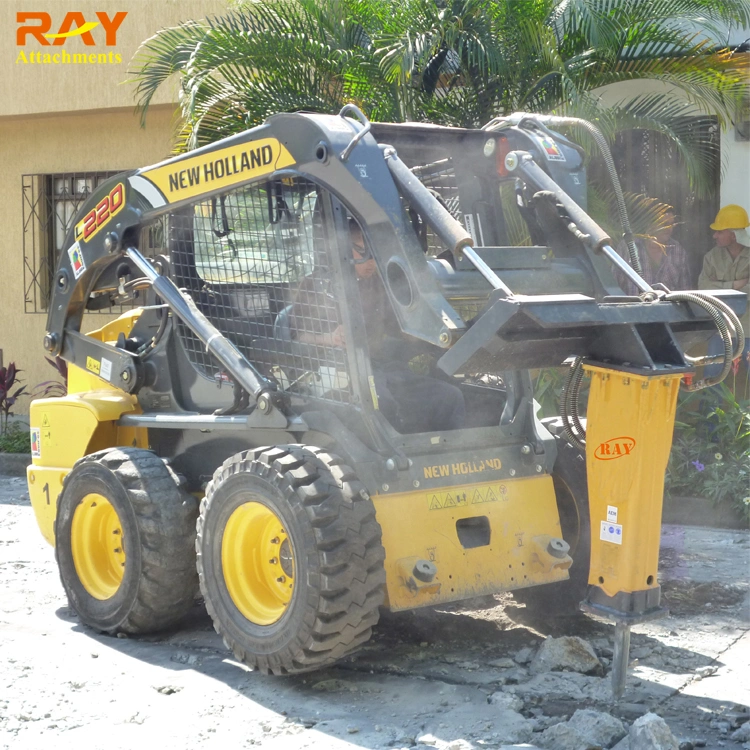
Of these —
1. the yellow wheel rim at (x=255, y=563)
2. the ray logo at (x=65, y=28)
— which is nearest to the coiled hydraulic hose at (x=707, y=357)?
the yellow wheel rim at (x=255, y=563)

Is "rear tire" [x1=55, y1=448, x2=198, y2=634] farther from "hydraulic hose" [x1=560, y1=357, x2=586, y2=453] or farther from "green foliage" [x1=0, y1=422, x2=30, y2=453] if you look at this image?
"green foliage" [x1=0, y1=422, x2=30, y2=453]

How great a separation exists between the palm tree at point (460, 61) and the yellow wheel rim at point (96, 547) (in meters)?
3.86

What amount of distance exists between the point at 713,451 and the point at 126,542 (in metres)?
4.65

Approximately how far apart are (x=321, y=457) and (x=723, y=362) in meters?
1.66

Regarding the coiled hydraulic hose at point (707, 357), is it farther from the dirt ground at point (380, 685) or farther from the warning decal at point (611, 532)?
the dirt ground at point (380, 685)

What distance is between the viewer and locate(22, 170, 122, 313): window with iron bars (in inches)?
508

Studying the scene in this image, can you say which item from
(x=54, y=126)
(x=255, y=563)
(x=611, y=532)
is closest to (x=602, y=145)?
(x=611, y=532)

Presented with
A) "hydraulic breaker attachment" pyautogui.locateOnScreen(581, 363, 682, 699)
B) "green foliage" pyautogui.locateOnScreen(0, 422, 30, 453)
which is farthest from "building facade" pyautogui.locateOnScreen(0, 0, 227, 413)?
"hydraulic breaker attachment" pyautogui.locateOnScreen(581, 363, 682, 699)

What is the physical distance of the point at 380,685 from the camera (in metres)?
4.78

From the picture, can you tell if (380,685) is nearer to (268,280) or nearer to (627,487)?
(627,487)

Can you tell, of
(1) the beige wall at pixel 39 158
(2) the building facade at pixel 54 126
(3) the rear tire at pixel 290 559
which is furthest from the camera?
(1) the beige wall at pixel 39 158

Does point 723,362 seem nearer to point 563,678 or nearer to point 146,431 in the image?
point 563,678

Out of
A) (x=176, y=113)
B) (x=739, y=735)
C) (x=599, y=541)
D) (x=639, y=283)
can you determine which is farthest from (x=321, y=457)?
(x=176, y=113)

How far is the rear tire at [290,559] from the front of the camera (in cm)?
454
